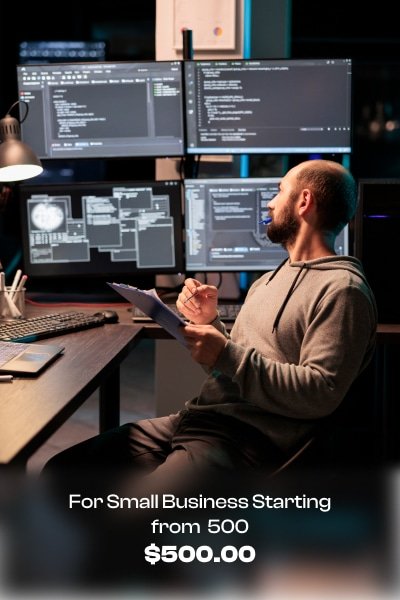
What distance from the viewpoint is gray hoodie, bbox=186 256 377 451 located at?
169 cm

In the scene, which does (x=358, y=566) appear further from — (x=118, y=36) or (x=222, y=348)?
(x=118, y=36)

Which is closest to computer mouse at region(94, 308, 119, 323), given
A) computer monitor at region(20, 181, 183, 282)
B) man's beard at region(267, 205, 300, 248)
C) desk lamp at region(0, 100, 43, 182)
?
computer monitor at region(20, 181, 183, 282)

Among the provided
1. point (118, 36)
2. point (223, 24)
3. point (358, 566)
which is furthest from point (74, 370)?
point (118, 36)

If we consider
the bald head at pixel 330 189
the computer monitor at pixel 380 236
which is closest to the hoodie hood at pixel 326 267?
the bald head at pixel 330 189

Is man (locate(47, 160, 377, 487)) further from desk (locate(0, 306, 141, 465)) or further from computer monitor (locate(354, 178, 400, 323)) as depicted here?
computer monitor (locate(354, 178, 400, 323))

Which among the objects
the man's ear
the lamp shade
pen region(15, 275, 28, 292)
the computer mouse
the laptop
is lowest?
the computer mouse

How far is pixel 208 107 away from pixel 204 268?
A: 0.59 metres

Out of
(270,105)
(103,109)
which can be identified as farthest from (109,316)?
(270,105)

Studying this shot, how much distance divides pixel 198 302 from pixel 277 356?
0.32 m

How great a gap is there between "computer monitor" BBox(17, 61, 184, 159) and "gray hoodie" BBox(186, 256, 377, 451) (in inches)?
47.0

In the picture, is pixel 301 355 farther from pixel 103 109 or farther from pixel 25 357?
pixel 103 109

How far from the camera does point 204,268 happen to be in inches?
113

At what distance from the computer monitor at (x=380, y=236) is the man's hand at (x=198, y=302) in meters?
0.63

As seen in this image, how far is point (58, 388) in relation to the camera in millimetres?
1655
